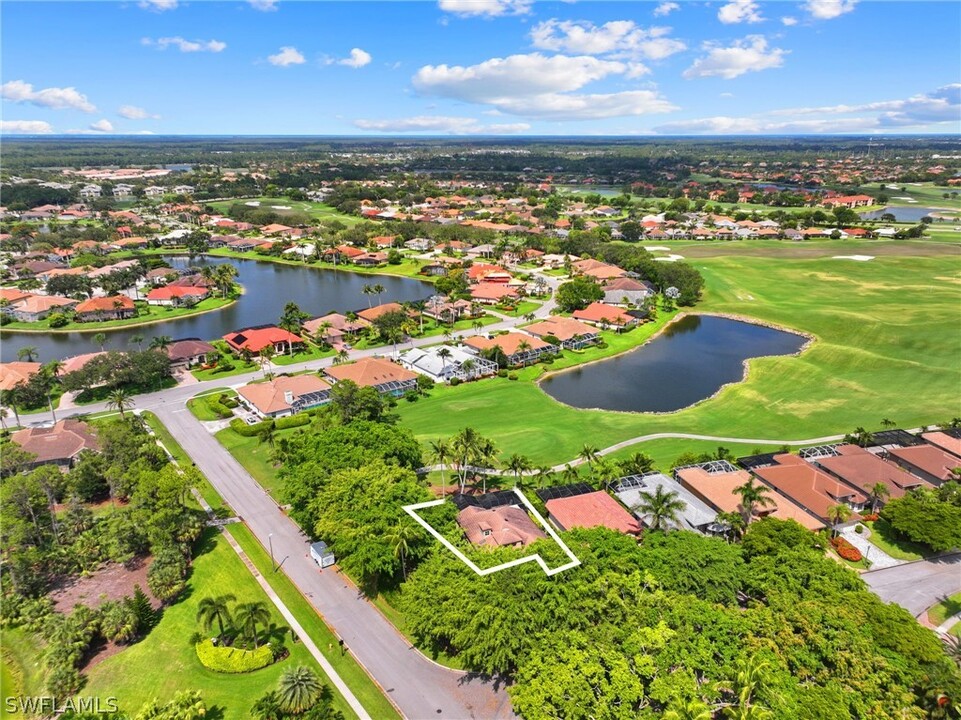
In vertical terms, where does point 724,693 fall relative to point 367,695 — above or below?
above

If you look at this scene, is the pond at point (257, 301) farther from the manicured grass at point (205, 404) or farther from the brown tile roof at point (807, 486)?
the brown tile roof at point (807, 486)

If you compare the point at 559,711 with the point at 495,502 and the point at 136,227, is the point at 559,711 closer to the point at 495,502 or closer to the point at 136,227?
the point at 495,502

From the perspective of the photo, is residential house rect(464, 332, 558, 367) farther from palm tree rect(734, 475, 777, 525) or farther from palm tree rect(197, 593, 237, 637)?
palm tree rect(197, 593, 237, 637)

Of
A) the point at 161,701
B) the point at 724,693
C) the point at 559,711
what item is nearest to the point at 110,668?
the point at 161,701

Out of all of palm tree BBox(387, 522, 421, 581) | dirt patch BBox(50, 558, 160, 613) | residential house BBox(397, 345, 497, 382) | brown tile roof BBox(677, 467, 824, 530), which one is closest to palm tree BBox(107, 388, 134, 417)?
dirt patch BBox(50, 558, 160, 613)

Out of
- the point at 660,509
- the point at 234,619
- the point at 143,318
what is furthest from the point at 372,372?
the point at 143,318

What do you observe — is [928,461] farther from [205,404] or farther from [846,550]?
[205,404]
